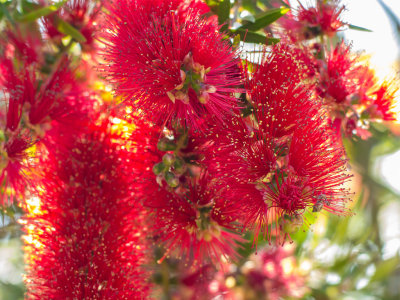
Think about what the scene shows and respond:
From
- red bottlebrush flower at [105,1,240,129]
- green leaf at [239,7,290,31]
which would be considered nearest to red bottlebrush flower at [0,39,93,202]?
red bottlebrush flower at [105,1,240,129]

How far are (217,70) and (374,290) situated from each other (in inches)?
60.5

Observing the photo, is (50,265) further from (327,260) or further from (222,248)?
(327,260)

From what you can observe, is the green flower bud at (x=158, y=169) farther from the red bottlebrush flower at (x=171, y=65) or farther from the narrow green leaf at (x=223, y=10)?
the narrow green leaf at (x=223, y=10)

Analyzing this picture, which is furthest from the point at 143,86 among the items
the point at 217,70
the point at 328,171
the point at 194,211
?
the point at 328,171

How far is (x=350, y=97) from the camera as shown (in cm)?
115

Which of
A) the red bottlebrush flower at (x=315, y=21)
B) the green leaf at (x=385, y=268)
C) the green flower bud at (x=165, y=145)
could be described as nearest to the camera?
the green flower bud at (x=165, y=145)

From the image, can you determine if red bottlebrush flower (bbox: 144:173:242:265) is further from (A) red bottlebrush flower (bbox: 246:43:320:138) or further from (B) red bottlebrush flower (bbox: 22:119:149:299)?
(A) red bottlebrush flower (bbox: 246:43:320:138)

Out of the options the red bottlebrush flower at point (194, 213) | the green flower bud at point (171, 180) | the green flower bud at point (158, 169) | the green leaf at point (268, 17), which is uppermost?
the green leaf at point (268, 17)

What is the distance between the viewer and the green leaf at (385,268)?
5.76ft

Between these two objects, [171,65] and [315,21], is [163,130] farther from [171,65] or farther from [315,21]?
[315,21]

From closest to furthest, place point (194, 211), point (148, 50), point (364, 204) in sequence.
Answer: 1. point (148, 50)
2. point (194, 211)
3. point (364, 204)

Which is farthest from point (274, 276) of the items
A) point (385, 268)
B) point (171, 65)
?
point (171, 65)

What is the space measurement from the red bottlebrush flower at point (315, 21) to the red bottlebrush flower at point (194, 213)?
1.78 feet

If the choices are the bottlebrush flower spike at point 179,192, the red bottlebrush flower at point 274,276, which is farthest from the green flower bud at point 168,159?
the red bottlebrush flower at point 274,276
